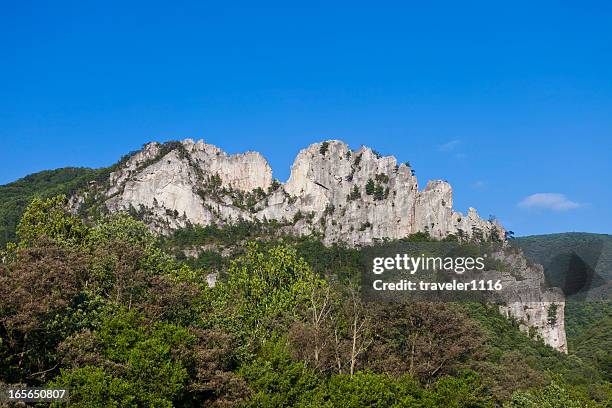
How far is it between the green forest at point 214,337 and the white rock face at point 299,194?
82.6 m

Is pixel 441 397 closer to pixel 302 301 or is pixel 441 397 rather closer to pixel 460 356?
pixel 460 356

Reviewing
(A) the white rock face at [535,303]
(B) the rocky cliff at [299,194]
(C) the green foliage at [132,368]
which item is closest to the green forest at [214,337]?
(C) the green foliage at [132,368]

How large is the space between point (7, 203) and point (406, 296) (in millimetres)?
124865

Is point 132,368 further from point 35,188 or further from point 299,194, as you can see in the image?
point 35,188

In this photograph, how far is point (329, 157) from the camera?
154 m

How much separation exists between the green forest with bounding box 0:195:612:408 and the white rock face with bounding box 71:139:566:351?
8261cm

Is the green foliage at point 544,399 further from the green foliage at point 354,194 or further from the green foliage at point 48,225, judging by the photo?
the green foliage at point 354,194

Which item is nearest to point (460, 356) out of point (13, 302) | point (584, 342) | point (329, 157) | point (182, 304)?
point (182, 304)

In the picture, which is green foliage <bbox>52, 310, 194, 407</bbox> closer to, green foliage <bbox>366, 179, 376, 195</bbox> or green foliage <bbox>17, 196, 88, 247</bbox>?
green foliage <bbox>17, 196, 88, 247</bbox>

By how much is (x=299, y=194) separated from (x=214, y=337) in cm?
11876

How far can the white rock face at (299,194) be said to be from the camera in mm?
137875

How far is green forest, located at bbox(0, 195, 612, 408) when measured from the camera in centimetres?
2634

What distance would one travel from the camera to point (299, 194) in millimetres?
150250

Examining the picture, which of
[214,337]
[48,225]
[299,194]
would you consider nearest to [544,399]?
[214,337]
